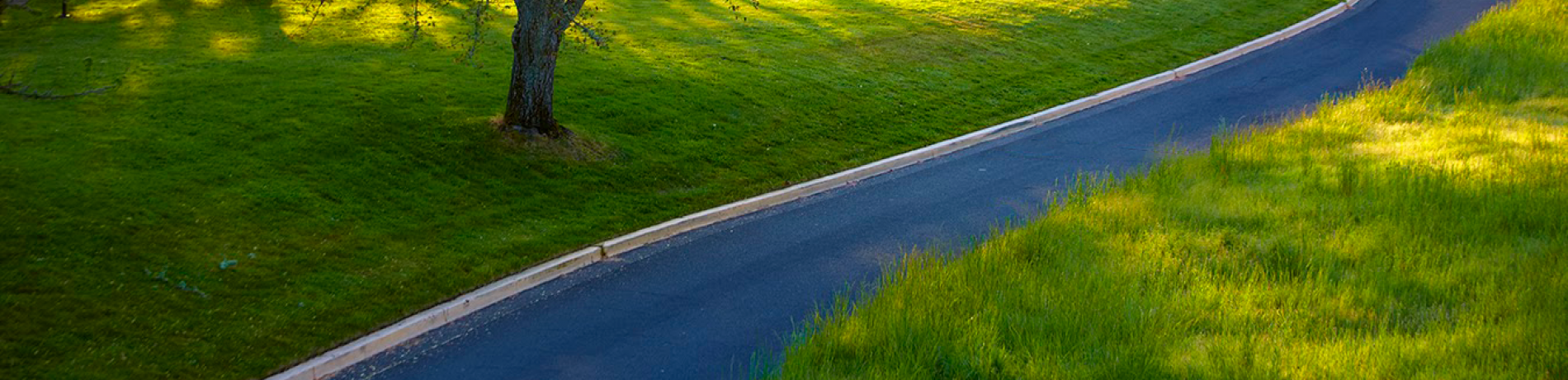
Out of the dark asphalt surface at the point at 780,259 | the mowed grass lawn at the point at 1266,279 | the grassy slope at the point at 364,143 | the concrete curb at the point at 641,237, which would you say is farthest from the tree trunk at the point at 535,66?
the mowed grass lawn at the point at 1266,279

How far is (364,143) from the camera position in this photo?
14.1m

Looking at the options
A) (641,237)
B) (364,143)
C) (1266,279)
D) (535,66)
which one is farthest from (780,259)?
(364,143)

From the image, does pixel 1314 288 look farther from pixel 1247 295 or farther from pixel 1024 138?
pixel 1024 138

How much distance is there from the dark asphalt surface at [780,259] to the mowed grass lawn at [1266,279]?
2.72 ft

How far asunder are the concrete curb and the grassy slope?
0.83ft

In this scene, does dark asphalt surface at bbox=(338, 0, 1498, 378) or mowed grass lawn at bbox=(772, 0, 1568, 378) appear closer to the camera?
mowed grass lawn at bbox=(772, 0, 1568, 378)

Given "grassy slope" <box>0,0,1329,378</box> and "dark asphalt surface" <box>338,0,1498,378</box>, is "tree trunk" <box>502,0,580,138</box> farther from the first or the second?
"dark asphalt surface" <box>338,0,1498,378</box>

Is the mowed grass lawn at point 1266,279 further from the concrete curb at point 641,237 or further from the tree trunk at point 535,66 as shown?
the tree trunk at point 535,66

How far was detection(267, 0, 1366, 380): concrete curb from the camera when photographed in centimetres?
966

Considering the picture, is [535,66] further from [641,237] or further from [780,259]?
[780,259]

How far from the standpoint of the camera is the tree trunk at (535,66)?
14.4 m

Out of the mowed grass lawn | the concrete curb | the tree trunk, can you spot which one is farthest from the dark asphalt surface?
the tree trunk

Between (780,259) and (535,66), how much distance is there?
4.51 meters

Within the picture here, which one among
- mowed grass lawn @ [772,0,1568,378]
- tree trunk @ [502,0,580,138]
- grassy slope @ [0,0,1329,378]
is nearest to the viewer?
mowed grass lawn @ [772,0,1568,378]
